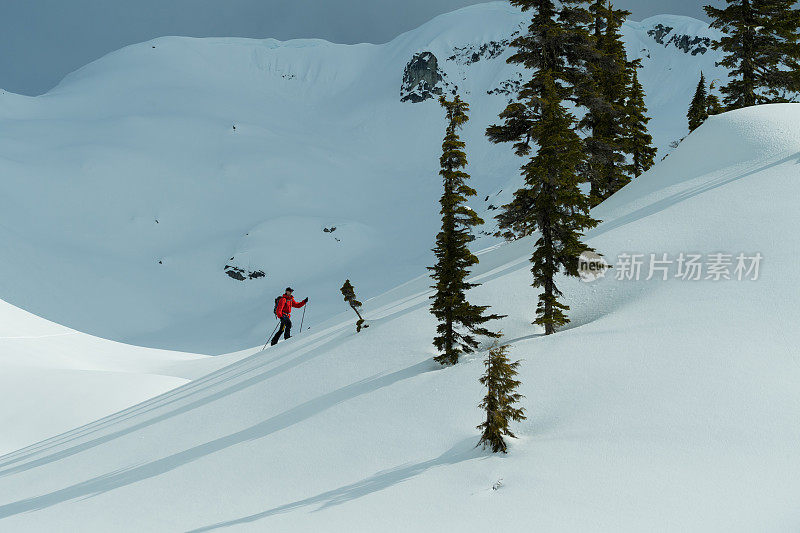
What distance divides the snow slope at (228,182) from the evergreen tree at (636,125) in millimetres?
33823

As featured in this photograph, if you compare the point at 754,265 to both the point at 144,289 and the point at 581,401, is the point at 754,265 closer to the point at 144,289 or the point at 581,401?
the point at 581,401

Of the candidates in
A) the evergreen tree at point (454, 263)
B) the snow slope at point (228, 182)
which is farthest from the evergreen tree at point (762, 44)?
Result: the snow slope at point (228, 182)

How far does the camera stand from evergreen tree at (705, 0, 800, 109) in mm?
24375

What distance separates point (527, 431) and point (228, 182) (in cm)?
9092

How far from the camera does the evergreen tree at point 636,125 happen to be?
24.9 metres

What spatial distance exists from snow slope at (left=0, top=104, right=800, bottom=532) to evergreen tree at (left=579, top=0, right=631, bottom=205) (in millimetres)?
7594

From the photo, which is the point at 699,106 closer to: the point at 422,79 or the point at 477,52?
the point at 422,79

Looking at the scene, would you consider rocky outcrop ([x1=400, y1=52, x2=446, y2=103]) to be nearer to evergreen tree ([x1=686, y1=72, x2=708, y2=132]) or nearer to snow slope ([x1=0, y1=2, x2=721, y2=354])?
snow slope ([x1=0, y1=2, x2=721, y2=354])

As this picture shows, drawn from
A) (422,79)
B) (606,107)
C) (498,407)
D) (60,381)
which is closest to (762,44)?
(606,107)

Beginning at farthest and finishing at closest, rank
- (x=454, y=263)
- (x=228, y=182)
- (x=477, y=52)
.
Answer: (x=477, y=52) < (x=228, y=182) < (x=454, y=263)

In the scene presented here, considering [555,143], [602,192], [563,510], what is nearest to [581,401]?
[563,510]

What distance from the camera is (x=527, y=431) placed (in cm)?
694

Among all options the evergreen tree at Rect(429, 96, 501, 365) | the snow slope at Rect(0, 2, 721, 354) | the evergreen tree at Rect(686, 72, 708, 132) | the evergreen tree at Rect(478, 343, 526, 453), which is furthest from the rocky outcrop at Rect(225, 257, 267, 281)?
the evergreen tree at Rect(478, 343, 526, 453)

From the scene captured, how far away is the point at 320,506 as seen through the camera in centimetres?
619
